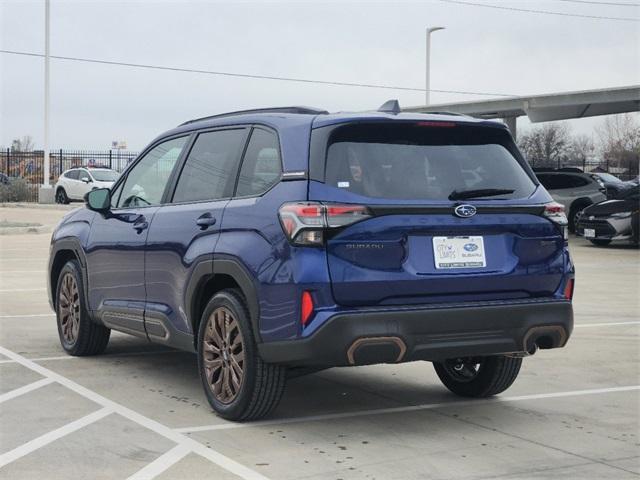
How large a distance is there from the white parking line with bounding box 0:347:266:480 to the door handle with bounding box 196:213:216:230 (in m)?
1.23

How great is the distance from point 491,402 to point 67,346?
3685 mm

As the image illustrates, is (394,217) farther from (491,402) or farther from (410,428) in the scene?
(491,402)

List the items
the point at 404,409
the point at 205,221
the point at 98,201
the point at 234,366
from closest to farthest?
the point at 234,366
the point at 205,221
the point at 404,409
the point at 98,201

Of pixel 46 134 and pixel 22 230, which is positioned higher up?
pixel 46 134

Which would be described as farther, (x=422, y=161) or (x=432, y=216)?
(x=422, y=161)

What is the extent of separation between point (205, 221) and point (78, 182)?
3558cm

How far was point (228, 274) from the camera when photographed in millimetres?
6277

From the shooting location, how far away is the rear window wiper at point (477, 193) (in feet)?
20.2

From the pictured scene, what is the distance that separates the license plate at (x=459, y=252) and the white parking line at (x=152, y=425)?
5.26ft

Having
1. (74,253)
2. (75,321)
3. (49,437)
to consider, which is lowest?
(49,437)

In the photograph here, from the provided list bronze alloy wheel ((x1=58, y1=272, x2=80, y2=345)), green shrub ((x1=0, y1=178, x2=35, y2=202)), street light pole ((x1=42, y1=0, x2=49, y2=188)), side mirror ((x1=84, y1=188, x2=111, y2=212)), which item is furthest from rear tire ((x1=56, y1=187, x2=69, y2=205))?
side mirror ((x1=84, y1=188, x2=111, y2=212))

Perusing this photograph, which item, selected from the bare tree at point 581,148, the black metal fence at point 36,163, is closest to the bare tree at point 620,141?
the bare tree at point 581,148

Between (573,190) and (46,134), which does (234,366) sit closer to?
(573,190)

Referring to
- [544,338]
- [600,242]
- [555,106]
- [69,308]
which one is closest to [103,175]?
[555,106]
